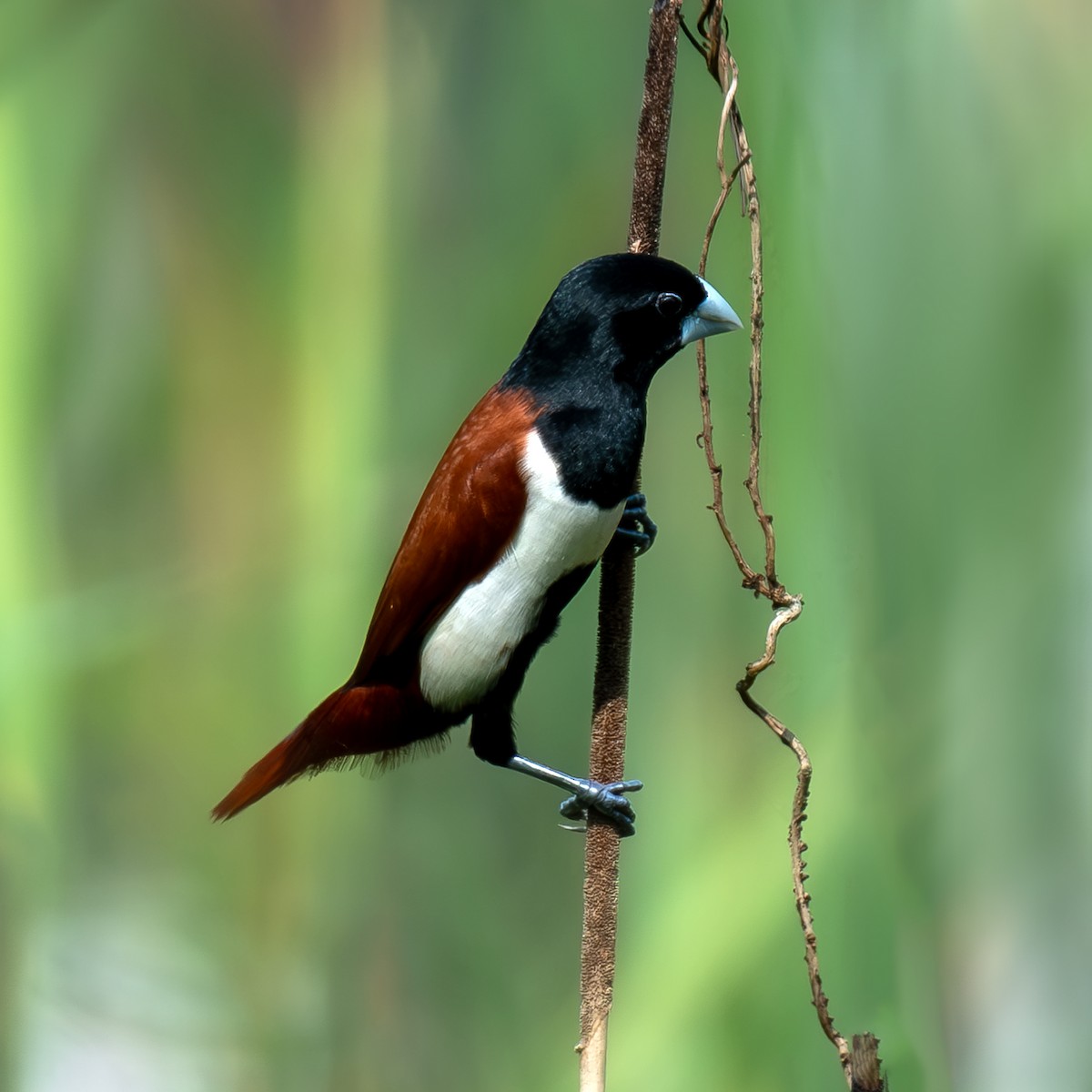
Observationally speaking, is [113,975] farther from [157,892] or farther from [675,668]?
[675,668]

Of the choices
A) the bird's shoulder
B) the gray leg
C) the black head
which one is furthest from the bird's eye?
the gray leg

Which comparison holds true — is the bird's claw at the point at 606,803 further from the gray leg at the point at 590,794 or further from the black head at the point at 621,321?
the black head at the point at 621,321

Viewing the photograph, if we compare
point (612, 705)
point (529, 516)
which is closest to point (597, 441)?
point (529, 516)

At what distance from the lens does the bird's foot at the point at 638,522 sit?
0.87m

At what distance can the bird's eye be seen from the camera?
806mm

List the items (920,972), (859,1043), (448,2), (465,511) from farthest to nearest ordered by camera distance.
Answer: (448,2), (920,972), (465,511), (859,1043)

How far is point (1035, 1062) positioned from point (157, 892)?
87 cm

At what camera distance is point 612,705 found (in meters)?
0.73

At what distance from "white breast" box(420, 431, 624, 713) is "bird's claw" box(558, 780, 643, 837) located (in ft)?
0.34

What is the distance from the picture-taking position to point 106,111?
4.17ft

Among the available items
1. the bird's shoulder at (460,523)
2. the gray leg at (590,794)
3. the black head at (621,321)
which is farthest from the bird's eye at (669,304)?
the gray leg at (590,794)

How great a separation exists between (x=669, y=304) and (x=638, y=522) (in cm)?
16

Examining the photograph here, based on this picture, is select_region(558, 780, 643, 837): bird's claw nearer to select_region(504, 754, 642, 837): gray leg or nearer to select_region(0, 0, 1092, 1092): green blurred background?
select_region(504, 754, 642, 837): gray leg

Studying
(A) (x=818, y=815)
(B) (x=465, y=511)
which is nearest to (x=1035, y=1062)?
(A) (x=818, y=815)
